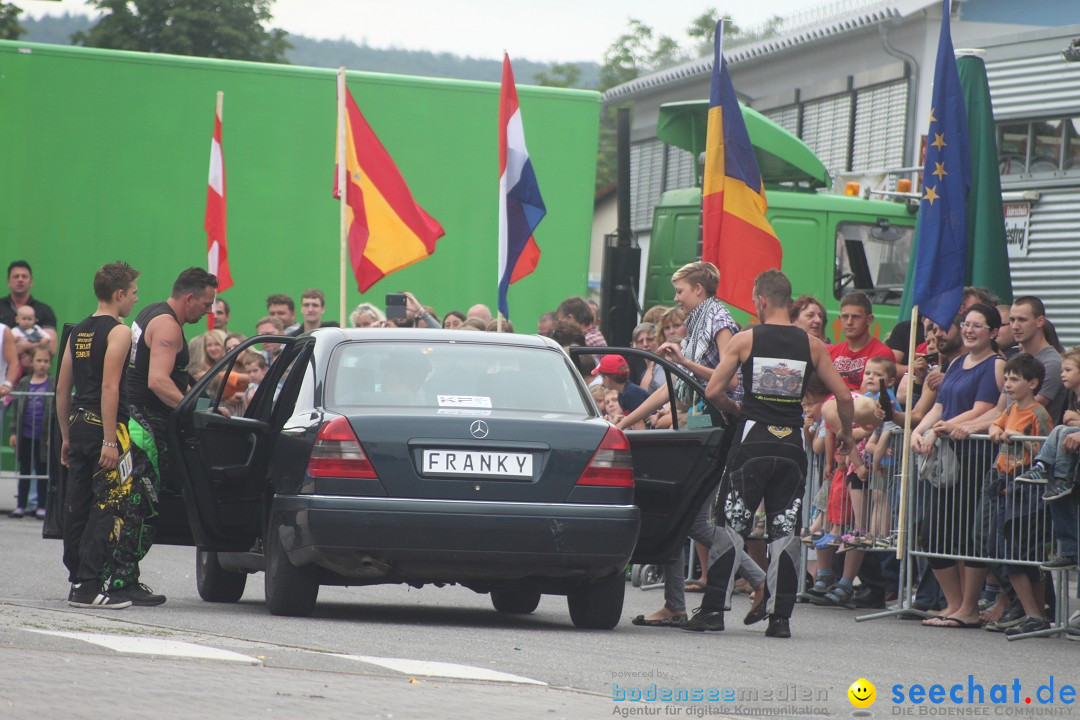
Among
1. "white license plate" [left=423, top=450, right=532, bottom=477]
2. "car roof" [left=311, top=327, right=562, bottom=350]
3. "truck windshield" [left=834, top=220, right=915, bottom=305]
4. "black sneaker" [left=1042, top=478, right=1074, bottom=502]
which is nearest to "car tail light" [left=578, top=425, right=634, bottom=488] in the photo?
"white license plate" [left=423, top=450, right=532, bottom=477]

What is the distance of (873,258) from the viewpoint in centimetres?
1855

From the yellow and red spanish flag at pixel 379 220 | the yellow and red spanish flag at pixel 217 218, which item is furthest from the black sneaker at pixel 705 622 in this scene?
the yellow and red spanish flag at pixel 217 218

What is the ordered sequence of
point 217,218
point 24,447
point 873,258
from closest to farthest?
point 217,218 → point 24,447 → point 873,258

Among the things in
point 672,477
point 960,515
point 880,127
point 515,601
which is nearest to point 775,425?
point 672,477

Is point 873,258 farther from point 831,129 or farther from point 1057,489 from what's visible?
point 831,129

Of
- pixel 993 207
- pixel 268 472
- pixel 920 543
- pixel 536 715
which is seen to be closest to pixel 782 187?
pixel 993 207

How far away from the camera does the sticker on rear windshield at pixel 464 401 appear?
925cm

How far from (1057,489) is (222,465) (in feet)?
15.0

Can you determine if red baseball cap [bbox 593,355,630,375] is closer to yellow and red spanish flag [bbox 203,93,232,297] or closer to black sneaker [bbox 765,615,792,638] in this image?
black sneaker [bbox 765,615,792,638]

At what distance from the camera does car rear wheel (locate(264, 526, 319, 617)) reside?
9320mm

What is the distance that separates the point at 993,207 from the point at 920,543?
A: 439cm

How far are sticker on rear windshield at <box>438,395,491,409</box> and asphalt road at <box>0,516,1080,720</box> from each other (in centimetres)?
114

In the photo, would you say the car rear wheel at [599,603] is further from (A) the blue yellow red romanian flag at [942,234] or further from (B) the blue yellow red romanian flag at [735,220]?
(B) the blue yellow red romanian flag at [735,220]

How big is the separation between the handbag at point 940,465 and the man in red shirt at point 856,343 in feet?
5.18
